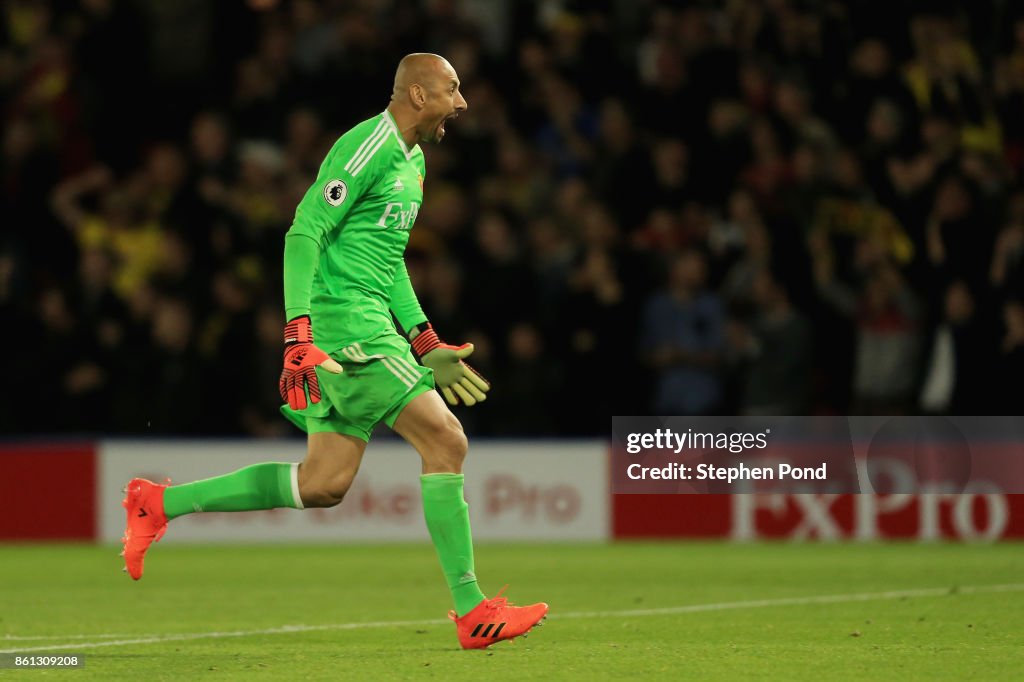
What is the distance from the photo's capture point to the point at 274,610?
8609 millimetres

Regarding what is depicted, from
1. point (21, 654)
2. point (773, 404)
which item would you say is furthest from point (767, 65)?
point (21, 654)

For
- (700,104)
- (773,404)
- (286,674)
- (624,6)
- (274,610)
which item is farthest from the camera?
(624,6)

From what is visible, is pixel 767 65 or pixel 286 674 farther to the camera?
pixel 767 65

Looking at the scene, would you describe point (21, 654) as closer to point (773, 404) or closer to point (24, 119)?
point (773, 404)

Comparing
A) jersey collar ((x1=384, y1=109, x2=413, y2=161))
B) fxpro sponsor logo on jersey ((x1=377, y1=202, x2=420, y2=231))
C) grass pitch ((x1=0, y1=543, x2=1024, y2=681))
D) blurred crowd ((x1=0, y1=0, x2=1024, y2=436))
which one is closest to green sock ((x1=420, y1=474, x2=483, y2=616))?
grass pitch ((x1=0, y1=543, x2=1024, y2=681))

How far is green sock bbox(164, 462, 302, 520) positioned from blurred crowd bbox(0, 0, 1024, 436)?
607 centimetres

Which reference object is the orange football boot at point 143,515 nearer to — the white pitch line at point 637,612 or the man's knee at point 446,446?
the white pitch line at point 637,612

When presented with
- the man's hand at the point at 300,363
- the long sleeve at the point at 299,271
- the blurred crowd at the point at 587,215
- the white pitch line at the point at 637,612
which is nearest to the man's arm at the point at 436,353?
the long sleeve at the point at 299,271

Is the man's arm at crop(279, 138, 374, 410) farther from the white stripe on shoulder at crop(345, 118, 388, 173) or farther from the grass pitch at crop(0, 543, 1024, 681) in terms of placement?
the grass pitch at crop(0, 543, 1024, 681)

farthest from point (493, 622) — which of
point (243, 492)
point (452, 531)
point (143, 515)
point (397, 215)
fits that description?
point (397, 215)

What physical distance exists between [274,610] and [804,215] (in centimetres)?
633

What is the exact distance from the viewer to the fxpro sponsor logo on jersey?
6719mm

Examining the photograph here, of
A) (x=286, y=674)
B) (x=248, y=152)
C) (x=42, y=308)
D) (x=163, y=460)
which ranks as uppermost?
(x=248, y=152)

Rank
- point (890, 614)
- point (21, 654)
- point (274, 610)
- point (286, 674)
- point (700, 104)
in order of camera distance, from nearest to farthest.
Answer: point (286, 674) < point (21, 654) < point (890, 614) < point (274, 610) < point (700, 104)
